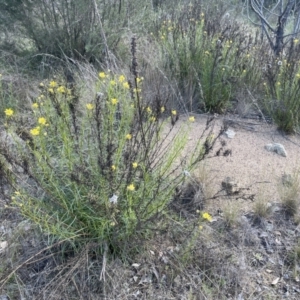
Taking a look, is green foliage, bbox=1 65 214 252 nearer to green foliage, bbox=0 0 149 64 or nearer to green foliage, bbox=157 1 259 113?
green foliage, bbox=157 1 259 113

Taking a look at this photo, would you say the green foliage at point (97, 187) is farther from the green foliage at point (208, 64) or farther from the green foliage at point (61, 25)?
the green foliage at point (61, 25)

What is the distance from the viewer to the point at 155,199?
2369mm

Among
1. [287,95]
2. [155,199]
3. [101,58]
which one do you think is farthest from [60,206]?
[101,58]

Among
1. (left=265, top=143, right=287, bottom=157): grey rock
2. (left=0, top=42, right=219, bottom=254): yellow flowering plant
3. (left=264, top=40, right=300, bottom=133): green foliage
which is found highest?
(left=0, top=42, right=219, bottom=254): yellow flowering plant

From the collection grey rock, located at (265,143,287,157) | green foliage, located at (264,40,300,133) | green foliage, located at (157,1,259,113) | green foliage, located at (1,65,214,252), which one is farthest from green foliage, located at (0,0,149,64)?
green foliage, located at (1,65,214,252)

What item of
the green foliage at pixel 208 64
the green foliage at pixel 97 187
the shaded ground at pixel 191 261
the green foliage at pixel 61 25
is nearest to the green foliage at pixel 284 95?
the green foliage at pixel 208 64

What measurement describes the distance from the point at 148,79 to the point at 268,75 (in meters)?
1.19

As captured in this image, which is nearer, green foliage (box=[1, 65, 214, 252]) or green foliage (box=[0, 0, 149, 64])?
green foliage (box=[1, 65, 214, 252])

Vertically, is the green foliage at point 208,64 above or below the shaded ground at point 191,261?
above

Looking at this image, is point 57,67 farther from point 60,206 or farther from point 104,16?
point 60,206

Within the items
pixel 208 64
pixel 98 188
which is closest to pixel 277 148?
pixel 208 64

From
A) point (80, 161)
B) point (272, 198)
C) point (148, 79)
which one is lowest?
point (272, 198)

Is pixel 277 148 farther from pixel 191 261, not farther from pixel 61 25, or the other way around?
pixel 61 25

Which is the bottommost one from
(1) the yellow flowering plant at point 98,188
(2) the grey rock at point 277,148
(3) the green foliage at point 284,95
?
(2) the grey rock at point 277,148
